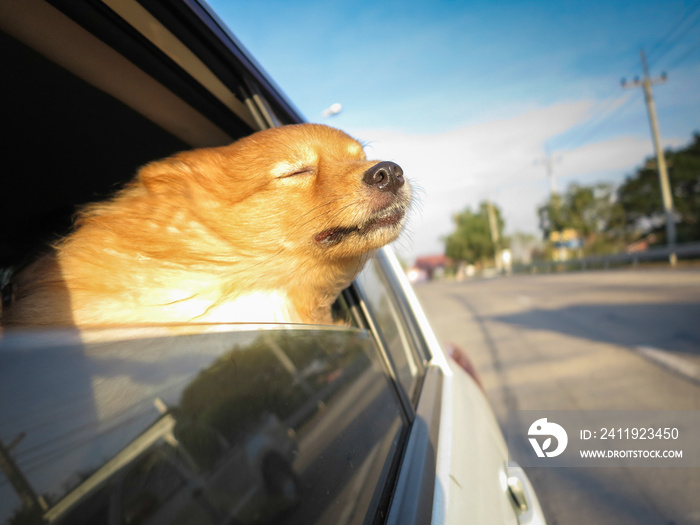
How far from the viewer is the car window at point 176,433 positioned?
551mm

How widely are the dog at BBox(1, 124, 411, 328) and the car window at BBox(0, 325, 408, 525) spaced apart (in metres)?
0.45

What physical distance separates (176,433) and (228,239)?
1.04 m

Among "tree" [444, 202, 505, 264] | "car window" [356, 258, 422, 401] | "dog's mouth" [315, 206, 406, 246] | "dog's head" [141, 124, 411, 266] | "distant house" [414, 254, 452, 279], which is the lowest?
"distant house" [414, 254, 452, 279]

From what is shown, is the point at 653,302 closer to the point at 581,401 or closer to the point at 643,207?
the point at 581,401

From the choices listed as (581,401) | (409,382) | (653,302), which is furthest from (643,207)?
(409,382)

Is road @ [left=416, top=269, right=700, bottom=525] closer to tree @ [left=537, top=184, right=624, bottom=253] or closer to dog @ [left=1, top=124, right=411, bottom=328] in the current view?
dog @ [left=1, top=124, right=411, bottom=328]

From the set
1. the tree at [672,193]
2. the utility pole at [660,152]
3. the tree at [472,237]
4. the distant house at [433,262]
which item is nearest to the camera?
the utility pole at [660,152]

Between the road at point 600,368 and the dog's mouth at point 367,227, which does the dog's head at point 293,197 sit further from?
the road at point 600,368

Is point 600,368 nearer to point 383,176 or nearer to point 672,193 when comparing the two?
point 383,176

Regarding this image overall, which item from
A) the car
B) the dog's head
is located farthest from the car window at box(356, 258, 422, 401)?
the dog's head

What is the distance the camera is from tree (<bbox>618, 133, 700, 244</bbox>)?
33.6m

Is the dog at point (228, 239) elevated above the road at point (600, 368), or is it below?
above

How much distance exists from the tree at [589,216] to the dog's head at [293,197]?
50.5 m

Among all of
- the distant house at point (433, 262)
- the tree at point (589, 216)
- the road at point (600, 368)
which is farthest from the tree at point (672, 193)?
the distant house at point (433, 262)
